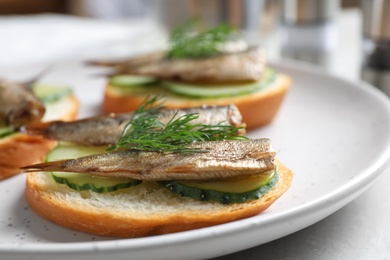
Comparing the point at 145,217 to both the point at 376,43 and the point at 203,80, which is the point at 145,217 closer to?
the point at 203,80

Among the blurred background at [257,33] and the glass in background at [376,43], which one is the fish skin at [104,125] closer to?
the blurred background at [257,33]

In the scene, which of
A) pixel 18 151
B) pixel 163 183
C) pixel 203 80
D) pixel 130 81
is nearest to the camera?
pixel 163 183

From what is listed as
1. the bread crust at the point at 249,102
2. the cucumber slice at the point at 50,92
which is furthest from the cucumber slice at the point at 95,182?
the cucumber slice at the point at 50,92

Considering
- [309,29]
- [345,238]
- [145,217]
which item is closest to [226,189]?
[145,217]

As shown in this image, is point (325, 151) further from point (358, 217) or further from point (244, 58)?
point (244, 58)

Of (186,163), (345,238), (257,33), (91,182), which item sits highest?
(186,163)

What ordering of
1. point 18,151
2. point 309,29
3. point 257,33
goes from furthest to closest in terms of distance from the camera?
point 257,33 < point 309,29 < point 18,151

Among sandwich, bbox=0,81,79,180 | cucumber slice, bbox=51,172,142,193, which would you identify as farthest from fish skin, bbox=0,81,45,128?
cucumber slice, bbox=51,172,142,193

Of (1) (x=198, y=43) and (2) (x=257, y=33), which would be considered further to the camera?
(2) (x=257, y=33)
